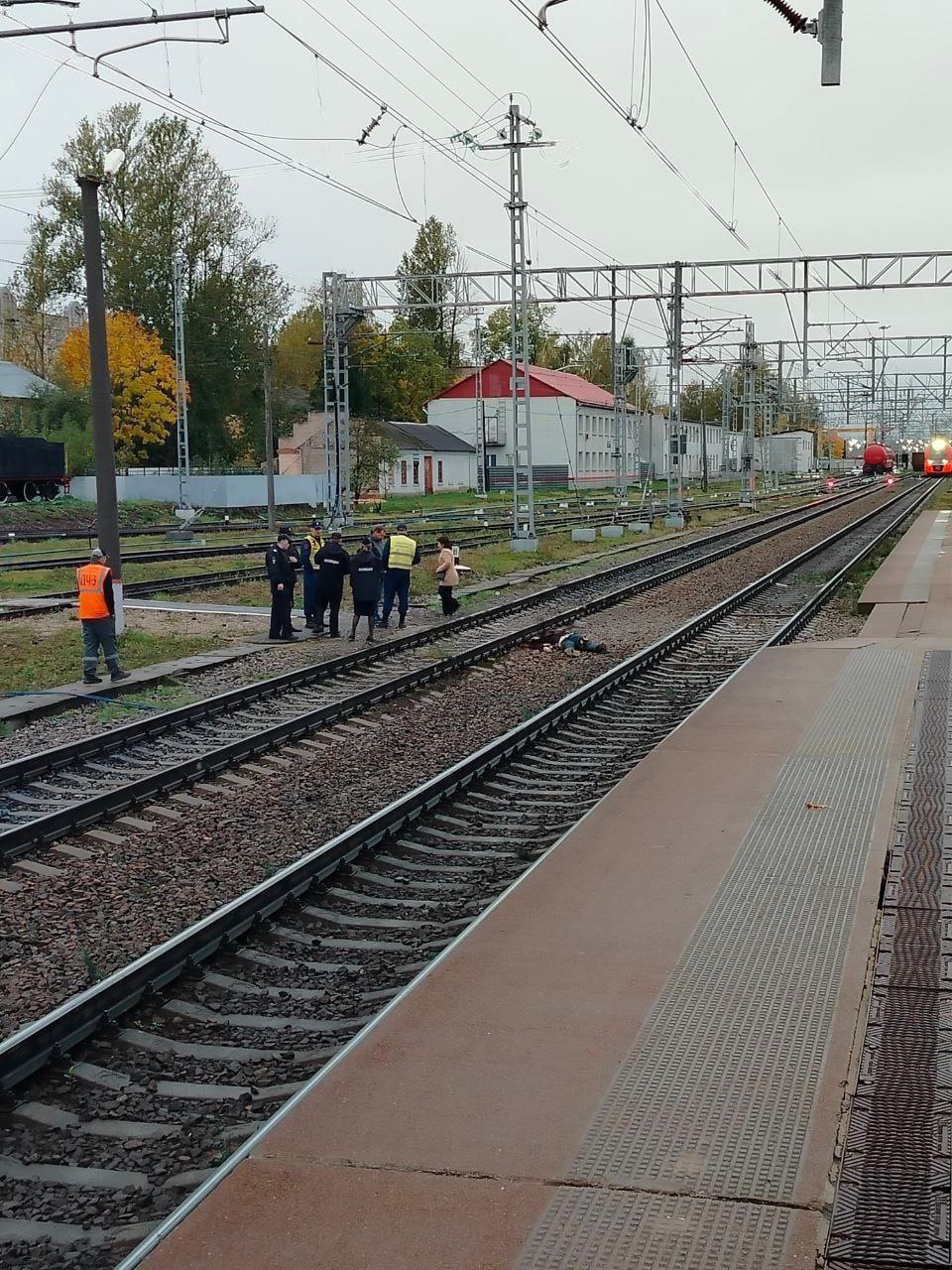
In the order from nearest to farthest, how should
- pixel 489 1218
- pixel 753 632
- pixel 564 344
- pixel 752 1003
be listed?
pixel 489 1218, pixel 752 1003, pixel 753 632, pixel 564 344

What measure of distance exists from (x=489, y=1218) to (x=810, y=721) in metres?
8.94

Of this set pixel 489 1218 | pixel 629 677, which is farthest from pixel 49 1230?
pixel 629 677

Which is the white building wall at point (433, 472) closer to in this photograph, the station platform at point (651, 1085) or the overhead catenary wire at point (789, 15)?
the overhead catenary wire at point (789, 15)

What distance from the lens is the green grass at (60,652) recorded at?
16.3 m

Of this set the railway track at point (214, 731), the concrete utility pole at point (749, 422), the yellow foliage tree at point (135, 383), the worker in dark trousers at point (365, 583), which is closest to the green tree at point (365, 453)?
the yellow foliage tree at point (135, 383)

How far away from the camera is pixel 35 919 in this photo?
7867 millimetres

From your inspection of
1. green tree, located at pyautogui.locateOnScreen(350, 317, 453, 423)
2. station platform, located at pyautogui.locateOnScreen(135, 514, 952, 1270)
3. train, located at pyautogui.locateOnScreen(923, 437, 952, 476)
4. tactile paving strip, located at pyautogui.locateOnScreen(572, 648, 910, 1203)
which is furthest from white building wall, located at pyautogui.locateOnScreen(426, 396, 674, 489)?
station platform, located at pyautogui.locateOnScreen(135, 514, 952, 1270)

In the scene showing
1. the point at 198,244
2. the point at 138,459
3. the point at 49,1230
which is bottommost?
the point at 49,1230

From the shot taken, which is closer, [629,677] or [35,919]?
[35,919]

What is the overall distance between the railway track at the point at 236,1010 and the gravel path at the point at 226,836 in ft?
1.53

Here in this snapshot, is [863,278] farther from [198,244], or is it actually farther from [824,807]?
[198,244]

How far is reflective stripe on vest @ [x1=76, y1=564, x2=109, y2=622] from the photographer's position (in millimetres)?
15289

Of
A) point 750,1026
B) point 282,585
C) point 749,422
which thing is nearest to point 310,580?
point 282,585

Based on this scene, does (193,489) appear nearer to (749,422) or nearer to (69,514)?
(69,514)
